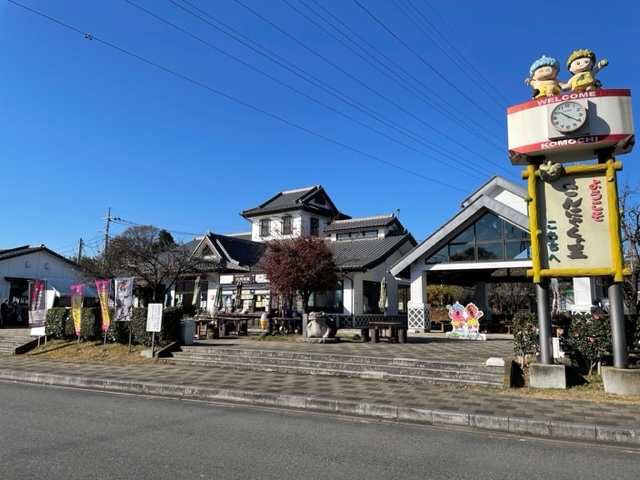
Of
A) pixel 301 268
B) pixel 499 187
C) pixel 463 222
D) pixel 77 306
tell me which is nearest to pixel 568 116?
pixel 301 268

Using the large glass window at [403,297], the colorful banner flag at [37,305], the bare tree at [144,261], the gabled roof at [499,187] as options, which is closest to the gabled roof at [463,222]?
the gabled roof at [499,187]

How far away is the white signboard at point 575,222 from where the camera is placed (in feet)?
28.1

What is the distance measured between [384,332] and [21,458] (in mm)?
14066

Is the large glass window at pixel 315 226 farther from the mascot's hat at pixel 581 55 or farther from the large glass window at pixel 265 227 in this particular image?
the mascot's hat at pixel 581 55

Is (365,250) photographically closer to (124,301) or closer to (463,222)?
(463,222)

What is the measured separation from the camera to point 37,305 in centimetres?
1770

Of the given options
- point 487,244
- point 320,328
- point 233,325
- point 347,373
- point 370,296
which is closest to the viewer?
point 347,373

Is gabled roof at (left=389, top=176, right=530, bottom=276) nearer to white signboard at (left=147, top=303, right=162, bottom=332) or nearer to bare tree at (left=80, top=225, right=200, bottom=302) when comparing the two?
bare tree at (left=80, top=225, right=200, bottom=302)

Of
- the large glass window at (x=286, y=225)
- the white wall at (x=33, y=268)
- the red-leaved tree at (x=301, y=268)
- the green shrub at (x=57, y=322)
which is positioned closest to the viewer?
the green shrub at (x=57, y=322)

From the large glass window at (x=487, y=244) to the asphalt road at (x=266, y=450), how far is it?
1569cm

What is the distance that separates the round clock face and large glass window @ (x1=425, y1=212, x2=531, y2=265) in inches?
484

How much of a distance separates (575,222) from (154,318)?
11196mm

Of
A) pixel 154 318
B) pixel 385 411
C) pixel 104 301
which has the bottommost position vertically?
pixel 385 411

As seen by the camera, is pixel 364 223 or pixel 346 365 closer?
pixel 346 365
